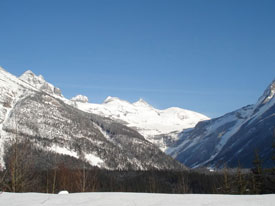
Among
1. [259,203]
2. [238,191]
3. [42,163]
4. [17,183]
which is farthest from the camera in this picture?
[42,163]

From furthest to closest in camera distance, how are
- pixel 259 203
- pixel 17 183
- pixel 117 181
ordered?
1. pixel 117 181
2. pixel 17 183
3. pixel 259 203

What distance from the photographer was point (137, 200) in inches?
428

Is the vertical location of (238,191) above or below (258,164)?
below

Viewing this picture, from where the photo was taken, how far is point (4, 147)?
610ft

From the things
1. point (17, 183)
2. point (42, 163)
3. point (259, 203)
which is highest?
point (42, 163)

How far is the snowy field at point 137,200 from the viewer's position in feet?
34.1

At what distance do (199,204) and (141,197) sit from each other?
207 centimetres

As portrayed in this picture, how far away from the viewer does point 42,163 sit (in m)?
175

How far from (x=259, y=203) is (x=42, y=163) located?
176 meters

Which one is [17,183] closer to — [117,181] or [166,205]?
[166,205]

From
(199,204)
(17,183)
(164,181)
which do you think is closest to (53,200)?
(199,204)

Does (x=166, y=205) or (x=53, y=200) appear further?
(x=53, y=200)

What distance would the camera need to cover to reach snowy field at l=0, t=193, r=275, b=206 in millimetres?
10391

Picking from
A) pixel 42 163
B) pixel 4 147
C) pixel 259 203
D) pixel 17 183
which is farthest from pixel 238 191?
pixel 4 147
